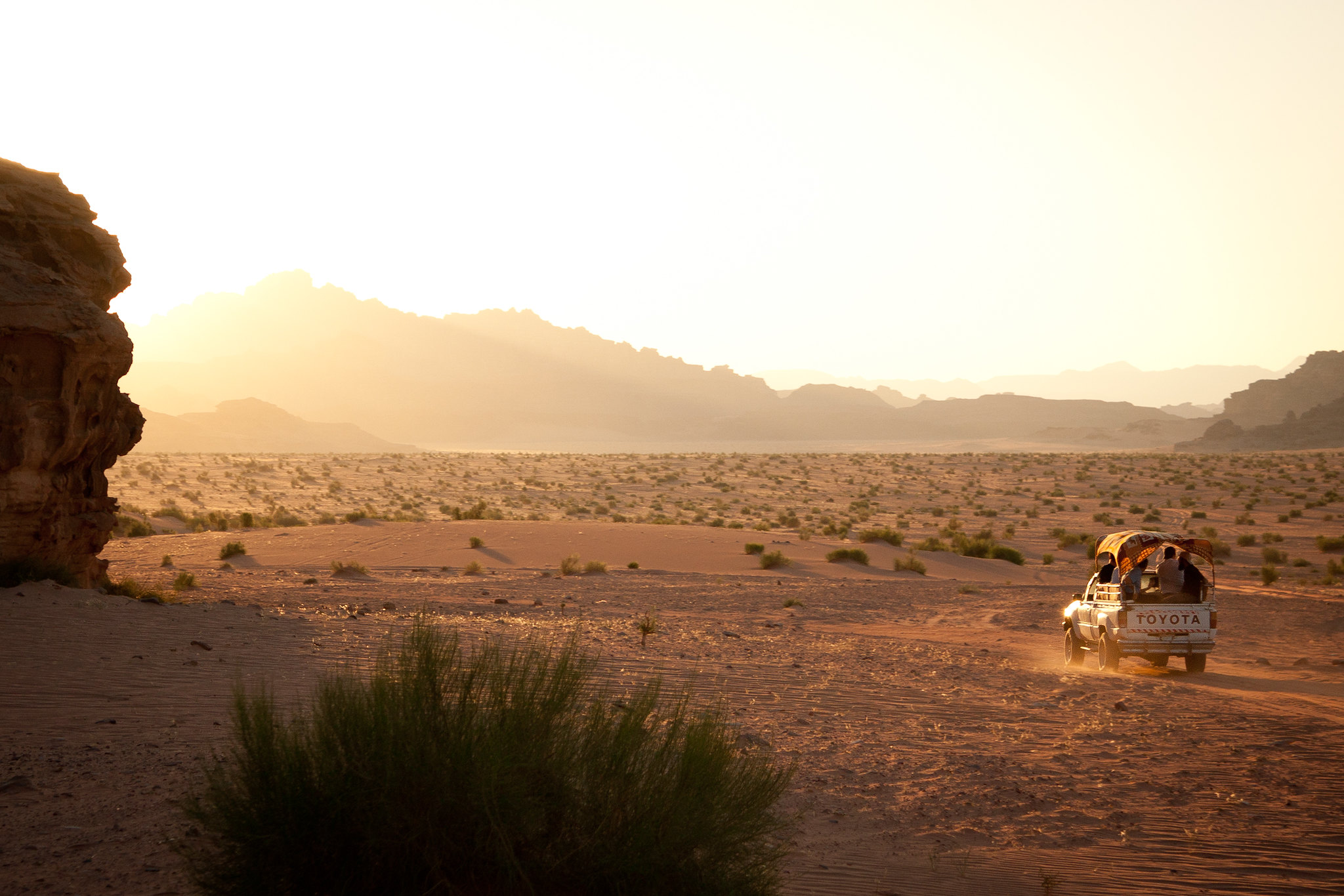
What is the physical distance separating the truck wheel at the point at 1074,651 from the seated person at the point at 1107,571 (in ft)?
2.81

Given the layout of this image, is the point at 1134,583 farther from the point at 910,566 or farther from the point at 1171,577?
the point at 910,566

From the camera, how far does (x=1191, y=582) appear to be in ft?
39.4

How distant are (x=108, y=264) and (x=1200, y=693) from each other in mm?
16144

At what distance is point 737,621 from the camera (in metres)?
15.7

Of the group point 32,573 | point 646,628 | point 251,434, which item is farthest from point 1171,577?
point 251,434

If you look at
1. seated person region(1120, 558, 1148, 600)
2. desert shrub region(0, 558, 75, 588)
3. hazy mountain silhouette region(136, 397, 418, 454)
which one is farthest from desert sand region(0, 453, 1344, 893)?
hazy mountain silhouette region(136, 397, 418, 454)

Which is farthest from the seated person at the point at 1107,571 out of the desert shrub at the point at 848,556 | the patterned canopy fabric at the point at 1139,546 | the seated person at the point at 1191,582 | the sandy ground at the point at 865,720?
the desert shrub at the point at 848,556

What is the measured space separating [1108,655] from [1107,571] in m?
1.23

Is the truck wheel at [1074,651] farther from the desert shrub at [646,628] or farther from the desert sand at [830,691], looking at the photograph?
the desert shrub at [646,628]

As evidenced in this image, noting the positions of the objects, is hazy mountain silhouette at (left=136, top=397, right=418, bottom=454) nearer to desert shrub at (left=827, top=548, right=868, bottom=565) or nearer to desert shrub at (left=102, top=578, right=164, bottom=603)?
desert shrub at (left=827, top=548, right=868, bottom=565)

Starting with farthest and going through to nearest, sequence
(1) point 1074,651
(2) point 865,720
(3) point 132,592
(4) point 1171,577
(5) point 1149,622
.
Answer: (3) point 132,592, (1) point 1074,651, (4) point 1171,577, (5) point 1149,622, (2) point 865,720

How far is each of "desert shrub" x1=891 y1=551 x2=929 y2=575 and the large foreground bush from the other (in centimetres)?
1993

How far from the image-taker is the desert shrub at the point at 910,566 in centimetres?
2362

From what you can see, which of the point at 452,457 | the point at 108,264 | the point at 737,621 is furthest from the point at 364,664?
the point at 452,457
